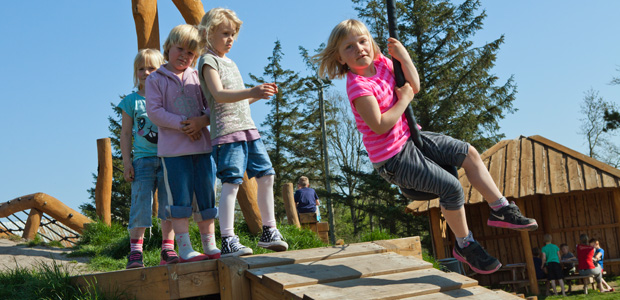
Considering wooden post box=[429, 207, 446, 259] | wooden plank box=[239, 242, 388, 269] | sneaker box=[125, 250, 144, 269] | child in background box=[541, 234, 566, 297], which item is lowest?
child in background box=[541, 234, 566, 297]

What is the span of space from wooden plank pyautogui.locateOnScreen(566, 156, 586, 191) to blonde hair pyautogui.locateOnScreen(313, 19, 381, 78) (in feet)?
40.6

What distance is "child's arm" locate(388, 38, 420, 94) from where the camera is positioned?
337 cm

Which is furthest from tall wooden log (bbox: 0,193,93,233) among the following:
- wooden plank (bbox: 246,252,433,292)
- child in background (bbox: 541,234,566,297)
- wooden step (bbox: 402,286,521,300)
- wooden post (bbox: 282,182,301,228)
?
child in background (bbox: 541,234,566,297)

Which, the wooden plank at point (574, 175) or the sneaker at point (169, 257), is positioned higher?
the wooden plank at point (574, 175)

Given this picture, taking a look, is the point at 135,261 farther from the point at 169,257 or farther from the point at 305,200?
the point at 305,200

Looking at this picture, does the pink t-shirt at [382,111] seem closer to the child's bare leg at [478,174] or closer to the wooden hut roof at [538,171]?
the child's bare leg at [478,174]

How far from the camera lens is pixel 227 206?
388 centimetres

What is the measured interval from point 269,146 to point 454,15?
12052 millimetres

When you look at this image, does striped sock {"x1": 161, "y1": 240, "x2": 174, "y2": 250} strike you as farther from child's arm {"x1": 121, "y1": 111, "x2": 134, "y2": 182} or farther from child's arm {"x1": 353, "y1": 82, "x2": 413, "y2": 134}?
child's arm {"x1": 353, "y1": 82, "x2": 413, "y2": 134}

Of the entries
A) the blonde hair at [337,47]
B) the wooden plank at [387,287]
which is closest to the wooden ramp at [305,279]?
the wooden plank at [387,287]

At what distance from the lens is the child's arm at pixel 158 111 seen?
152 inches

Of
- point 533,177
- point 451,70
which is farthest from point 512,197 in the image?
point 451,70

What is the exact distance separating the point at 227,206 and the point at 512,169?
44.1 ft

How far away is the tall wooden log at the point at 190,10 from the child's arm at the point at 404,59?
4586 mm
